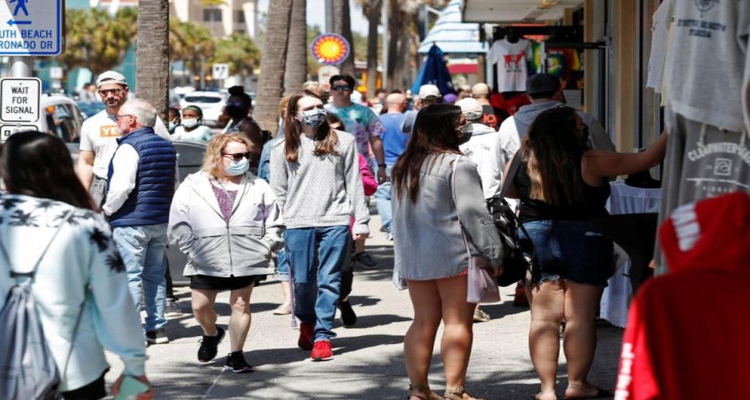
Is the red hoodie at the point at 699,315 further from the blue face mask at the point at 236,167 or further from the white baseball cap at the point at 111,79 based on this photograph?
the white baseball cap at the point at 111,79

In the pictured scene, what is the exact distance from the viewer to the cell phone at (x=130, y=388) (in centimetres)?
440

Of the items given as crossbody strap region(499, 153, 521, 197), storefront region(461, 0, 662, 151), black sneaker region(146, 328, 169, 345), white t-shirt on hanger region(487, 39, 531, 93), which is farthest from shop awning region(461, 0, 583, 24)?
crossbody strap region(499, 153, 521, 197)

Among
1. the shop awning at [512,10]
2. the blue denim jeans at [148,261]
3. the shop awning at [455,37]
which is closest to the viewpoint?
the blue denim jeans at [148,261]

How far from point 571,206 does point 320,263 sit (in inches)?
90.9

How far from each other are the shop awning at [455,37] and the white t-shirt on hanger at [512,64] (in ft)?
27.5

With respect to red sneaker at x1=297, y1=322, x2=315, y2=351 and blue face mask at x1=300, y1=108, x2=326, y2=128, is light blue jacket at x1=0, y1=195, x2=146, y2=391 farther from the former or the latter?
red sneaker at x1=297, y1=322, x2=315, y2=351

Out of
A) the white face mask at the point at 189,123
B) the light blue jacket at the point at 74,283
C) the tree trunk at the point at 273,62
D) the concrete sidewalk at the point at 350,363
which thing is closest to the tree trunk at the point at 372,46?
the tree trunk at the point at 273,62

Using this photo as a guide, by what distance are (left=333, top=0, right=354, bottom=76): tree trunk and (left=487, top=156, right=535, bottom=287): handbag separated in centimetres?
2111

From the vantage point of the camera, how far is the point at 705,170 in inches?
194

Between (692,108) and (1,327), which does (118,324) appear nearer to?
(1,327)

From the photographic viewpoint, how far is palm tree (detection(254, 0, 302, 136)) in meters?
19.0

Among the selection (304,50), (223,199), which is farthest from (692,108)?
(304,50)

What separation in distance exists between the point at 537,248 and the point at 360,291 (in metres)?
5.32

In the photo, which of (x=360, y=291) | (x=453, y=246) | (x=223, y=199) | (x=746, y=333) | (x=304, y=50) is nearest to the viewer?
(x=746, y=333)
